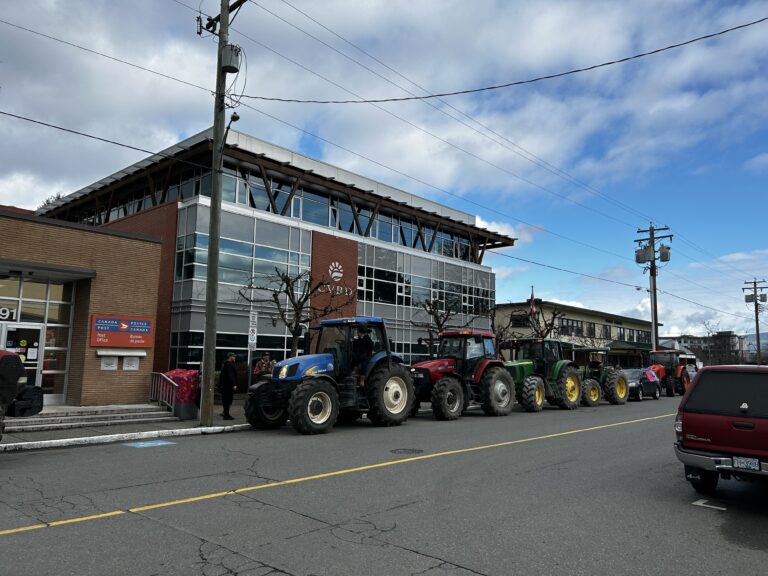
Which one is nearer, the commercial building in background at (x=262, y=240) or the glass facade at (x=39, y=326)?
the glass facade at (x=39, y=326)

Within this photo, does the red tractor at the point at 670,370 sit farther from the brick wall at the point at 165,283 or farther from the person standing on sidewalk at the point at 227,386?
the brick wall at the point at 165,283

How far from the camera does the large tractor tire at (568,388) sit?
2000 cm

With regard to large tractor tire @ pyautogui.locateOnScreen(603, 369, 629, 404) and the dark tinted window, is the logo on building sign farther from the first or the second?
the dark tinted window

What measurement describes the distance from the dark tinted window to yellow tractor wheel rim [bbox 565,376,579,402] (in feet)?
44.7

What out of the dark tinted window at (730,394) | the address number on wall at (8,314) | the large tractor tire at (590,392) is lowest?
the large tractor tire at (590,392)

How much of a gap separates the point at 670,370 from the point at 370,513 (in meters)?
30.0

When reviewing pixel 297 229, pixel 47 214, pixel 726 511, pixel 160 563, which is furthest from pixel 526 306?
pixel 160 563

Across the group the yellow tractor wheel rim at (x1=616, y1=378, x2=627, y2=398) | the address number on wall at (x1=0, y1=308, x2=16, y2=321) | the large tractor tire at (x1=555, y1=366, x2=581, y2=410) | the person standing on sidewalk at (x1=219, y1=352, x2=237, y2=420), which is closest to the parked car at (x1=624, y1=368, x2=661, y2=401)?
the yellow tractor wheel rim at (x1=616, y1=378, x2=627, y2=398)

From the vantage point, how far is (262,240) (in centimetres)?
2633

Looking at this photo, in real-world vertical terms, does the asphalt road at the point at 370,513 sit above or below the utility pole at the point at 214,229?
below

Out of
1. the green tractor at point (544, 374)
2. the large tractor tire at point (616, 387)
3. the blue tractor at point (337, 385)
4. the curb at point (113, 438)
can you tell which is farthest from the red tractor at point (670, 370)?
the curb at point (113, 438)

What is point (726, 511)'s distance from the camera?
21.9 ft

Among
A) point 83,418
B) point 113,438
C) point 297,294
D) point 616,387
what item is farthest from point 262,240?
point 616,387

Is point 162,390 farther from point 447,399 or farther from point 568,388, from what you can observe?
point 568,388
